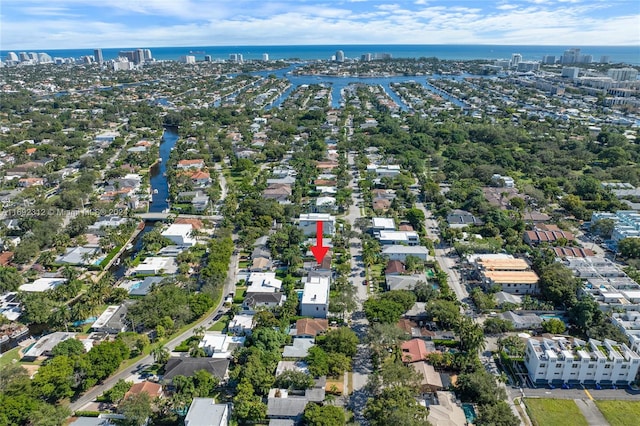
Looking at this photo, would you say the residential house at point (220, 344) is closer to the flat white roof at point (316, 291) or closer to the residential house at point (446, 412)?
the flat white roof at point (316, 291)

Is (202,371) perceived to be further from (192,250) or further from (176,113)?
(176,113)

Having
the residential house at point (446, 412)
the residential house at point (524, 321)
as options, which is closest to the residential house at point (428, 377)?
the residential house at point (446, 412)

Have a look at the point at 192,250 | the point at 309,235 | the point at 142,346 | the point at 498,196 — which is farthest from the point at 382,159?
the point at 142,346

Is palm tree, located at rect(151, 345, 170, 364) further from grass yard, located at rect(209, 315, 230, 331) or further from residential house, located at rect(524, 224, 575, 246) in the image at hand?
residential house, located at rect(524, 224, 575, 246)

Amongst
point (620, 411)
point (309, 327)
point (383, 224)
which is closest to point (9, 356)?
point (309, 327)

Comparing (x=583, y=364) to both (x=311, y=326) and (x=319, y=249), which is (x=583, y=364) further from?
(x=319, y=249)

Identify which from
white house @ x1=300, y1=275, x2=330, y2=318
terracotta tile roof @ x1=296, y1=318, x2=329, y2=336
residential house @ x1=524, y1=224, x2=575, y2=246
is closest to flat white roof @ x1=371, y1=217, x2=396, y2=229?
residential house @ x1=524, y1=224, x2=575, y2=246
